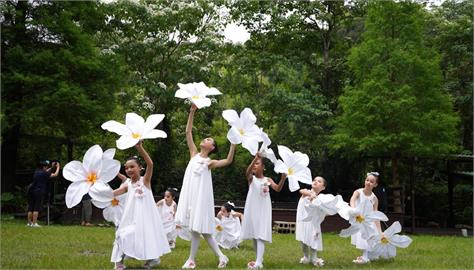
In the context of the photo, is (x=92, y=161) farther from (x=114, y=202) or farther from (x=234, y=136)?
(x=234, y=136)

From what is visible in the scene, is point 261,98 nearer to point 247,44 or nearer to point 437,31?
point 247,44

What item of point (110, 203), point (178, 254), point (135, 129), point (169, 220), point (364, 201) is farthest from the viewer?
point (169, 220)

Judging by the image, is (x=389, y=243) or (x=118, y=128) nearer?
(x=118, y=128)

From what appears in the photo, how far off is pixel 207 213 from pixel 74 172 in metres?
1.84

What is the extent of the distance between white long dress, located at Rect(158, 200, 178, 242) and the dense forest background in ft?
24.4

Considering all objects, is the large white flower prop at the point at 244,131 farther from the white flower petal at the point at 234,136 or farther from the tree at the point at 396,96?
the tree at the point at 396,96

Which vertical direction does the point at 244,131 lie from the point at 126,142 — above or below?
above

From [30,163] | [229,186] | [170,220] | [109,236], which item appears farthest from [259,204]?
[30,163]

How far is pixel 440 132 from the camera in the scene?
60.9 feet

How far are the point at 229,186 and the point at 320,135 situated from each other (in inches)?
151

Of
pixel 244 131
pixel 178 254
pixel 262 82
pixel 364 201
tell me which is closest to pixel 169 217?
pixel 178 254

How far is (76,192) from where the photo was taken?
300 inches

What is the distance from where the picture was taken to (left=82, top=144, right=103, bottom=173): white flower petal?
7.72 m

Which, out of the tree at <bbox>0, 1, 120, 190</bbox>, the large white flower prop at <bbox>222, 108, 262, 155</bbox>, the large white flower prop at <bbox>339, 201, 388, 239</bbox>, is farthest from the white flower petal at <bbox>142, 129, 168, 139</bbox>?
A: the tree at <bbox>0, 1, 120, 190</bbox>
